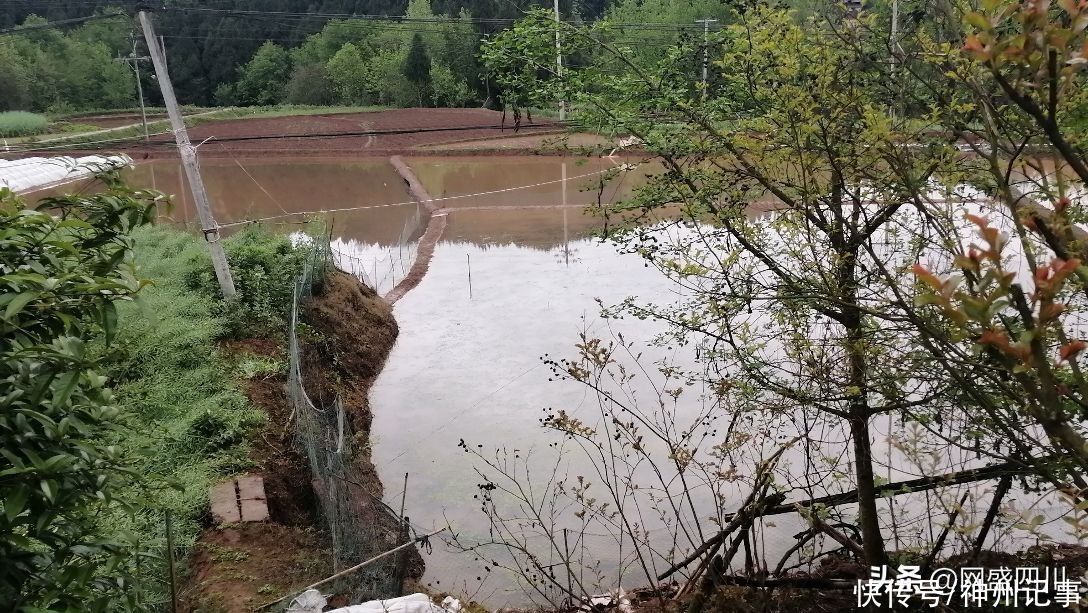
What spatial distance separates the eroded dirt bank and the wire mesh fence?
0.06 meters

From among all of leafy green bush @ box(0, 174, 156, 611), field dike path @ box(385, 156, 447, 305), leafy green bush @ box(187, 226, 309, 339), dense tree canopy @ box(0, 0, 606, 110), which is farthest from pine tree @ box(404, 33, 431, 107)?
leafy green bush @ box(0, 174, 156, 611)

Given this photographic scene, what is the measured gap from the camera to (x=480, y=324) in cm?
1362

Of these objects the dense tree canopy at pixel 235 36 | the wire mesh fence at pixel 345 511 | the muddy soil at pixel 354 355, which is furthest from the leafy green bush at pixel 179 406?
the dense tree canopy at pixel 235 36

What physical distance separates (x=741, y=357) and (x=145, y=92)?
→ 56150 mm

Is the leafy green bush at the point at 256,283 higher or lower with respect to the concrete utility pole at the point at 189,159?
lower

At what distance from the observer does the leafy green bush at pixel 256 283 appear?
10.5 m

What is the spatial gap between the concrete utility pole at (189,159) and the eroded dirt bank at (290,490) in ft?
3.78

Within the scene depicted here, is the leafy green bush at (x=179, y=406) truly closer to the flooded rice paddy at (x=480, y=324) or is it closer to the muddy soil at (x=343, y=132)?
the flooded rice paddy at (x=480, y=324)

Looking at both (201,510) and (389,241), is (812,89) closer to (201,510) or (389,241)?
(201,510)

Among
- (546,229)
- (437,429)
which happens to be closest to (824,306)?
(437,429)

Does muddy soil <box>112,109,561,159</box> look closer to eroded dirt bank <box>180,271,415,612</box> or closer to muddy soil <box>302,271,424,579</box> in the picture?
muddy soil <box>302,271,424,579</box>

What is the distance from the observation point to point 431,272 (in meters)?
17.0

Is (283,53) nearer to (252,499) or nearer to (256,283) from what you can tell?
(256,283)

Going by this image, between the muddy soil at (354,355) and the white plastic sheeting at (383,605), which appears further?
the muddy soil at (354,355)
